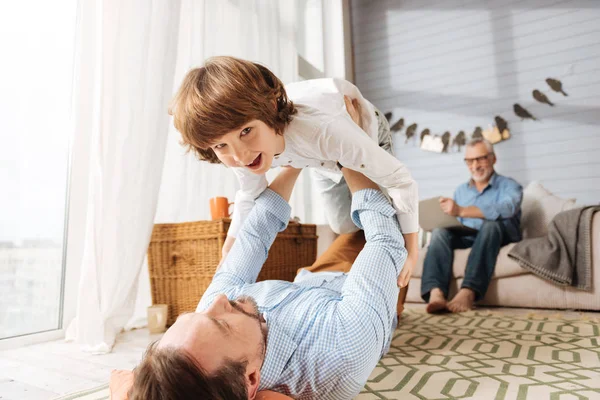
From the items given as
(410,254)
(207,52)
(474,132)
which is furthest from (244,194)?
(474,132)

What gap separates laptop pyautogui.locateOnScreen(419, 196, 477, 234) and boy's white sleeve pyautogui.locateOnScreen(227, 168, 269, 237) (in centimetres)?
164

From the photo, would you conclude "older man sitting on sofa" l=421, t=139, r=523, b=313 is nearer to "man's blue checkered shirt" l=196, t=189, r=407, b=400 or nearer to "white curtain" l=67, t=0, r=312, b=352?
"man's blue checkered shirt" l=196, t=189, r=407, b=400

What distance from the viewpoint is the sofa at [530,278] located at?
86.2 inches

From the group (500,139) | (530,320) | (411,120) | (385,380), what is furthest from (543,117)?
(385,380)

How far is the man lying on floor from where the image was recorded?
2.19ft

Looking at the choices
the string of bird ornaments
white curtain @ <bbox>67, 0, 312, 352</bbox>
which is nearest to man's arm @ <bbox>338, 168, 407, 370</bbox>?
white curtain @ <bbox>67, 0, 312, 352</bbox>

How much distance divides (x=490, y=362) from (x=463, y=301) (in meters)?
1.05

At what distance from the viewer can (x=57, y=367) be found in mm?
1413

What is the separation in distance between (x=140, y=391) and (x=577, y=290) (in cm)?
221

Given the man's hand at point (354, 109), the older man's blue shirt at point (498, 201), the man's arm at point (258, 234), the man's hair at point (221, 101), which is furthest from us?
the older man's blue shirt at point (498, 201)

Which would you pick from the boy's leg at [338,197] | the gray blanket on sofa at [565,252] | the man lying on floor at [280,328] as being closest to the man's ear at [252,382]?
the man lying on floor at [280,328]

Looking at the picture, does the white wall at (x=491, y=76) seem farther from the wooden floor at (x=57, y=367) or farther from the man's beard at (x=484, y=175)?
the wooden floor at (x=57, y=367)

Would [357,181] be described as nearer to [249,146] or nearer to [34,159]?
[249,146]

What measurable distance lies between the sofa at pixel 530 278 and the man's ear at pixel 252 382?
1.73m
